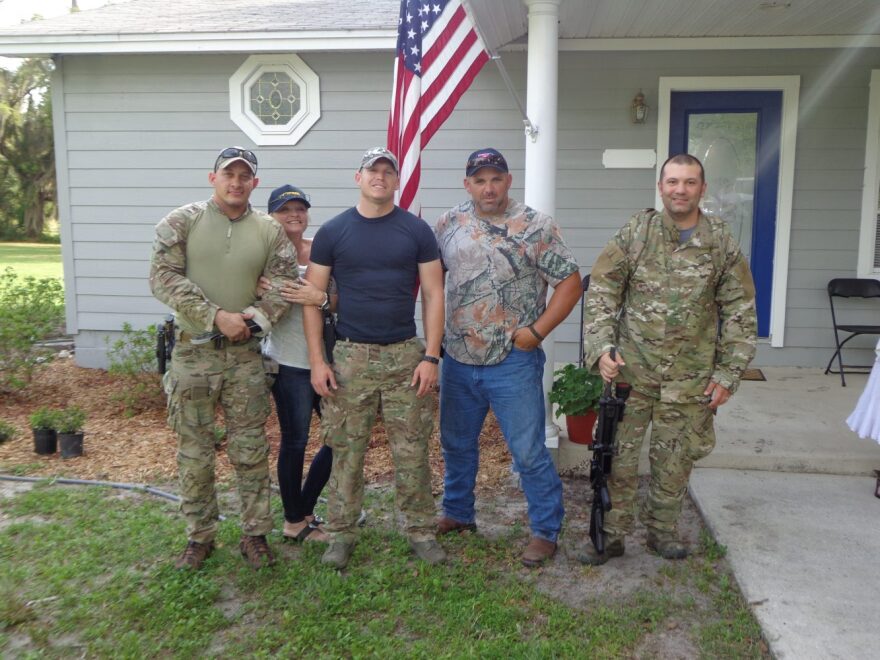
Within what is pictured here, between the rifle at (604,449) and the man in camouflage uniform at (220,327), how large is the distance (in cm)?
142

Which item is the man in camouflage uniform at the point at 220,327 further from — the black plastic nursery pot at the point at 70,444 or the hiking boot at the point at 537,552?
the black plastic nursery pot at the point at 70,444

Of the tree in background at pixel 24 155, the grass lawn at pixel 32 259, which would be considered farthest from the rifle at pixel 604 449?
the tree in background at pixel 24 155

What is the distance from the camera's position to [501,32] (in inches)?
214

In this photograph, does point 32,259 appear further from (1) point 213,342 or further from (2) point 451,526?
(2) point 451,526

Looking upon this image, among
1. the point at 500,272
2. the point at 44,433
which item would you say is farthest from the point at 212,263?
the point at 44,433

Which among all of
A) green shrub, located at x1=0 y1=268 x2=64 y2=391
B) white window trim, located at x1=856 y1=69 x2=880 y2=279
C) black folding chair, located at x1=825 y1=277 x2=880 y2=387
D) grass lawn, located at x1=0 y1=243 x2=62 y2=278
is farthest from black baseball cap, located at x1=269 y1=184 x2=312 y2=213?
grass lawn, located at x1=0 y1=243 x2=62 y2=278

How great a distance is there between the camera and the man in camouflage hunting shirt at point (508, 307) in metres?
3.20

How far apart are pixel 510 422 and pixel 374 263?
91 cm

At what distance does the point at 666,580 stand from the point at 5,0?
28427mm

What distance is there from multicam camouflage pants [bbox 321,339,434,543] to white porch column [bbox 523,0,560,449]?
4.39 feet

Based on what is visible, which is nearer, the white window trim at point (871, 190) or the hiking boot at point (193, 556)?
the hiking boot at point (193, 556)

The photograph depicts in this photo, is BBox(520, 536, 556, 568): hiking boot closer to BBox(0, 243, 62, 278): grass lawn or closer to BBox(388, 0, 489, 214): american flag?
BBox(388, 0, 489, 214): american flag

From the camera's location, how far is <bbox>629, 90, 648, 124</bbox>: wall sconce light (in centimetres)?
597

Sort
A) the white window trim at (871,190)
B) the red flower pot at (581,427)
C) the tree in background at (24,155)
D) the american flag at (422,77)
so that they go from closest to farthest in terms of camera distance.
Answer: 1. the american flag at (422,77)
2. the red flower pot at (581,427)
3. the white window trim at (871,190)
4. the tree in background at (24,155)
